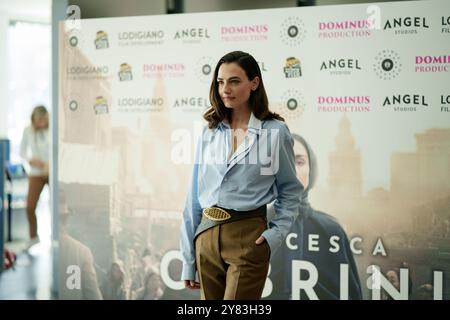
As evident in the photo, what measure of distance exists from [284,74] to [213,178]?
0.88 m

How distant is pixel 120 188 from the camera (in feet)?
11.5

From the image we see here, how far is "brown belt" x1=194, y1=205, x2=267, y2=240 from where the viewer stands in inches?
99.5

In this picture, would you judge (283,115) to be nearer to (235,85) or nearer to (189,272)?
(235,85)

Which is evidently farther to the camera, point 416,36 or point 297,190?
point 416,36

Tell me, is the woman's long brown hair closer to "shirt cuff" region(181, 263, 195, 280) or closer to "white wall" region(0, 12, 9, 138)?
"shirt cuff" region(181, 263, 195, 280)

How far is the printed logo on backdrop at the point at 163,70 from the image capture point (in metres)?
3.38

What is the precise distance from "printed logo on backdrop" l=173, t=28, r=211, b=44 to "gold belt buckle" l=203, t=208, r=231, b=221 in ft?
3.89

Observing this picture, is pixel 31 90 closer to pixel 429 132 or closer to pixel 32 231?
pixel 32 231

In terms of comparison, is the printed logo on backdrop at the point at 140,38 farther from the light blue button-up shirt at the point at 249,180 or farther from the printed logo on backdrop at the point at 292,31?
the light blue button-up shirt at the point at 249,180

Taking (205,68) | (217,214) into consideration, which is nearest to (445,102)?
(205,68)

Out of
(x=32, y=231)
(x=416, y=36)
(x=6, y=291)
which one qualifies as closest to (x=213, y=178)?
(x=416, y=36)

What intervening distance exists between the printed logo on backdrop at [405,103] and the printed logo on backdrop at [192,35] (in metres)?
1.07

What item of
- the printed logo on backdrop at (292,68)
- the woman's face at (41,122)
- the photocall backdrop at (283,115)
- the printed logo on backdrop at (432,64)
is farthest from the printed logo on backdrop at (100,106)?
the woman's face at (41,122)
